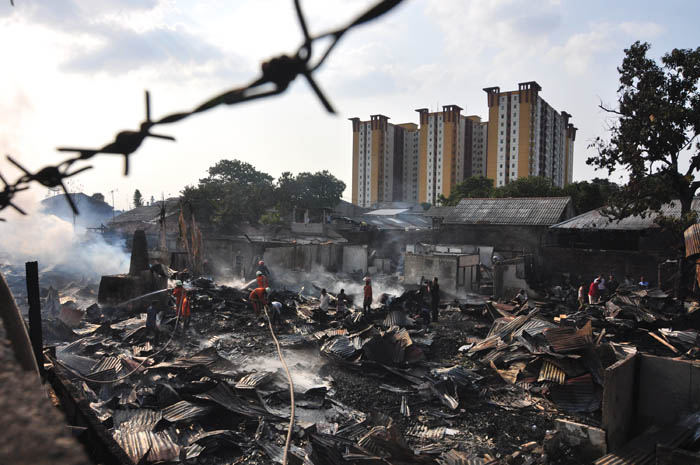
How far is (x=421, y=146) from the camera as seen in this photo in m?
69.4

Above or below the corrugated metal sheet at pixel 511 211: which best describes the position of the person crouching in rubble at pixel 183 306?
below

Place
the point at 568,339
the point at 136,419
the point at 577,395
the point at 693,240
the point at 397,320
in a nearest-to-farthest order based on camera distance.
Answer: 1. the point at 136,419
2. the point at 577,395
3. the point at 568,339
4. the point at 693,240
5. the point at 397,320

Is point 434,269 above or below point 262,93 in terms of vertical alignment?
below

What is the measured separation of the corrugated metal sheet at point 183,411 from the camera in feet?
21.9

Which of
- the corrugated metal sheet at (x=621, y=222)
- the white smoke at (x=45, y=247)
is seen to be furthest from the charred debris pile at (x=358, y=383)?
the white smoke at (x=45, y=247)

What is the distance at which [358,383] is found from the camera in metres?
8.95

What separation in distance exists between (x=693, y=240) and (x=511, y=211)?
1696 cm

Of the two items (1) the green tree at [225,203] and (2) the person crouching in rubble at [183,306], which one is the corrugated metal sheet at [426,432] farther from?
(1) the green tree at [225,203]

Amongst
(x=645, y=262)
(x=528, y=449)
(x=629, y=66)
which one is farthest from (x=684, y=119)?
(x=528, y=449)

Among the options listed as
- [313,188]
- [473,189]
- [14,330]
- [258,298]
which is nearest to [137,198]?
[313,188]

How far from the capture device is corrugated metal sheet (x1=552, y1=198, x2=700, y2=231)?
2198 centimetres

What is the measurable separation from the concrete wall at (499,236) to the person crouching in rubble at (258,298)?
16878 mm

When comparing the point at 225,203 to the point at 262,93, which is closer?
the point at 262,93

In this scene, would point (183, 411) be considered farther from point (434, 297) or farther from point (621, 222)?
point (621, 222)
